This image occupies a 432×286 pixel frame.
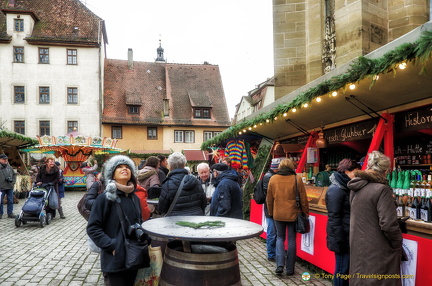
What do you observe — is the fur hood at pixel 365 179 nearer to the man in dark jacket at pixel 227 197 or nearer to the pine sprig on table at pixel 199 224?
the pine sprig on table at pixel 199 224

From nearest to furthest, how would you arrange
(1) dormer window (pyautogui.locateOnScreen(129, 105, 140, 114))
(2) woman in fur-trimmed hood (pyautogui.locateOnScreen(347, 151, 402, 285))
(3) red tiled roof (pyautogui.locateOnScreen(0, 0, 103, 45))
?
(2) woman in fur-trimmed hood (pyautogui.locateOnScreen(347, 151, 402, 285)) < (3) red tiled roof (pyautogui.locateOnScreen(0, 0, 103, 45)) < (1) dormer window (pyautogui.locateOnScreen(129, 105, 140, 114))

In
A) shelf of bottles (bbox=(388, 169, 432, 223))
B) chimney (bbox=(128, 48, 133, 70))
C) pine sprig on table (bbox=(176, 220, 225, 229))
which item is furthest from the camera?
chimney (bbox=(128, 48, 133, 70))

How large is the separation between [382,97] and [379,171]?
2.73m

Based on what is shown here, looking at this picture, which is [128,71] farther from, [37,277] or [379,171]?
[379,171]

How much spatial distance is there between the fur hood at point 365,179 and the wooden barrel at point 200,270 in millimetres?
1322

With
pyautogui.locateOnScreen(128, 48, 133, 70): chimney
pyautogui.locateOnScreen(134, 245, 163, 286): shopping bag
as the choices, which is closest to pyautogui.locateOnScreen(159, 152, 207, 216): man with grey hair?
pyautogui.locateOnScreen(134, 245, 163, 286): shopping bag

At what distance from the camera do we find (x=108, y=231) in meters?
3.04

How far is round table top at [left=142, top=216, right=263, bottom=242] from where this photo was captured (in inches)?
119

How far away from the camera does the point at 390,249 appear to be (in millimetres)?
3219

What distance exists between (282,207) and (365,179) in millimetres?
1950

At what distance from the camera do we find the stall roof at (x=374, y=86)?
3.83 m

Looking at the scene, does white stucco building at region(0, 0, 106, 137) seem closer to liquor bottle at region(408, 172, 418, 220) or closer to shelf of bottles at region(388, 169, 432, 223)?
shelf of bottles at region(388, 169, 432, 223)

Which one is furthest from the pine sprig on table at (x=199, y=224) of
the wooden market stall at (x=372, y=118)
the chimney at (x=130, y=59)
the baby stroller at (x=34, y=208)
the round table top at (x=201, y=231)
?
the chimney at (x=130, y=59)

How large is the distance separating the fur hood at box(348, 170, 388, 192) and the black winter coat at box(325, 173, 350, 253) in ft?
1.82
